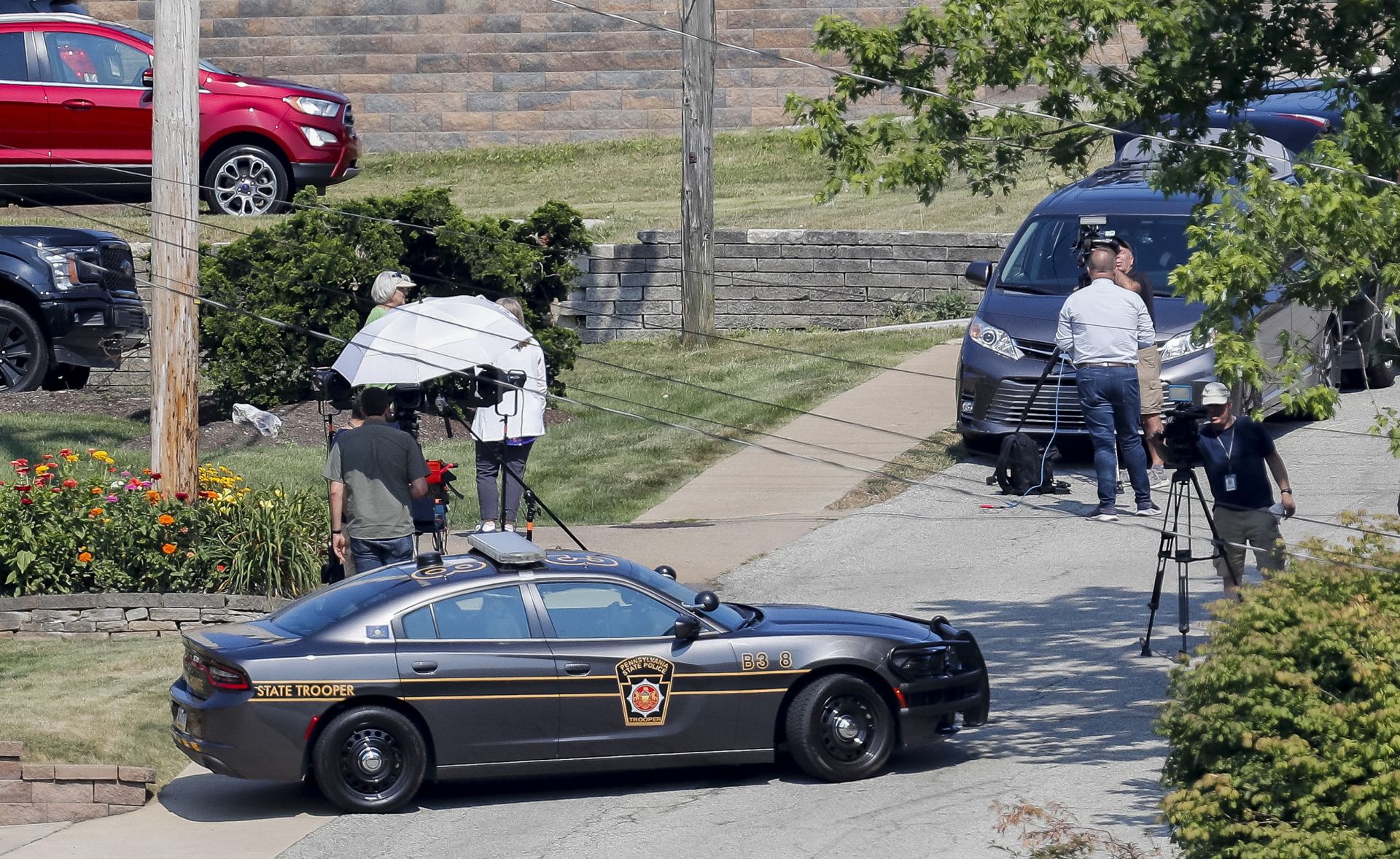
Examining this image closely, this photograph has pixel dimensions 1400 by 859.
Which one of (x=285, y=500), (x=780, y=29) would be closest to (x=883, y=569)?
(x=285, y=500)

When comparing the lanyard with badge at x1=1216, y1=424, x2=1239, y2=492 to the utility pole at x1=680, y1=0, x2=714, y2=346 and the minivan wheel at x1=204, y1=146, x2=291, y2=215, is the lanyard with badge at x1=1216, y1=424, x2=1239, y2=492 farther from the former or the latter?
the minivan wheel at x1=204, y1=146, x2=291, y2=215

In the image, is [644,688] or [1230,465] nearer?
[644,688]

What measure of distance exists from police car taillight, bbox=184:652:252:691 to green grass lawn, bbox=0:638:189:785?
95 centimetres

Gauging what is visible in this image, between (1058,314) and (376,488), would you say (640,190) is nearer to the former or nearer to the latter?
(1058,314)

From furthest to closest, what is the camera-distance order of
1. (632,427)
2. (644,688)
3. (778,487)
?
(632,427) < (778,487) < (644,688)

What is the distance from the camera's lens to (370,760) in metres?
8.44

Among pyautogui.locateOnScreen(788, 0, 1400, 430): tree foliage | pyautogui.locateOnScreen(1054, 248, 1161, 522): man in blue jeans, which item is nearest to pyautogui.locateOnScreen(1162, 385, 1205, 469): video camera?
pyautogui.locateOnScreen(788, 0, 1400, 430): tree foliage

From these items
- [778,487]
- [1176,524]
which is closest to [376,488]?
[1176,524]

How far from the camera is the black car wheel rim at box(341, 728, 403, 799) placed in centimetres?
844

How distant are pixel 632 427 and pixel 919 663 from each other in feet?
26.0

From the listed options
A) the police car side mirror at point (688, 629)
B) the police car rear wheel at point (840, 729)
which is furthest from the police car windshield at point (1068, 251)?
the police car side mirror at point (688, 629)

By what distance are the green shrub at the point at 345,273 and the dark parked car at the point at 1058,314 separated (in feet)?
13.3

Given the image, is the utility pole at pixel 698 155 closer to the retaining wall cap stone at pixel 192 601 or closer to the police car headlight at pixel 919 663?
the retaining wall cap stone at pixel 192 601

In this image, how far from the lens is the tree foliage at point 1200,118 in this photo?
731 cm
